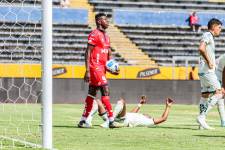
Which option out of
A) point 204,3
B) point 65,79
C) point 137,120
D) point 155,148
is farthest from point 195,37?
point 155,148

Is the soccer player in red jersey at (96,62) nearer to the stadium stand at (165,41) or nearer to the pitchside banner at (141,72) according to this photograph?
the pitchside banner at (141,72)

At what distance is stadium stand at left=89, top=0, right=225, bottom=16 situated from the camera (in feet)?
122

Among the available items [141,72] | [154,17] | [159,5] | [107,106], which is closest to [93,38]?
[107,106]

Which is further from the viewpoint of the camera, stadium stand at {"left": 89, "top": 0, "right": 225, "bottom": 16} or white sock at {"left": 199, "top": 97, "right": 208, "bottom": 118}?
stadium stand at {"left": 89, "top": 0, "right": 225, "bottom": 16}

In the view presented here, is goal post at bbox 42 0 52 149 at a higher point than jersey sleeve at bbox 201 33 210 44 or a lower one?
lower

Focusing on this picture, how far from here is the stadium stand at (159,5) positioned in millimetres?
37281

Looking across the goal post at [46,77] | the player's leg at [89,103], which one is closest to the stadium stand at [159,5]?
the player's leg at [89,103]

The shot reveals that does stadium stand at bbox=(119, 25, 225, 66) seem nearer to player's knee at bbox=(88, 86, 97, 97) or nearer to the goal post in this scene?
player's knee at bbox=(88, 86, 97, 97)

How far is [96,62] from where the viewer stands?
1300 centimetres

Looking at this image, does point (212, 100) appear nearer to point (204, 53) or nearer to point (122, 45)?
point (204, 53)

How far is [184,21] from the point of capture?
3797cm

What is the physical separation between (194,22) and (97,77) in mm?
24592

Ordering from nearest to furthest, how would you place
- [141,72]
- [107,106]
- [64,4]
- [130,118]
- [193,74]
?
[107,106] < [130,118] < [141,72] < [193,74] < [64,4]

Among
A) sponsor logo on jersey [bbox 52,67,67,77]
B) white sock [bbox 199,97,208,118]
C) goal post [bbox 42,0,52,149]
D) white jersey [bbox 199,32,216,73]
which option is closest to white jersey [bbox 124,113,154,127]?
white sock [bbox 199,97,208,118]
